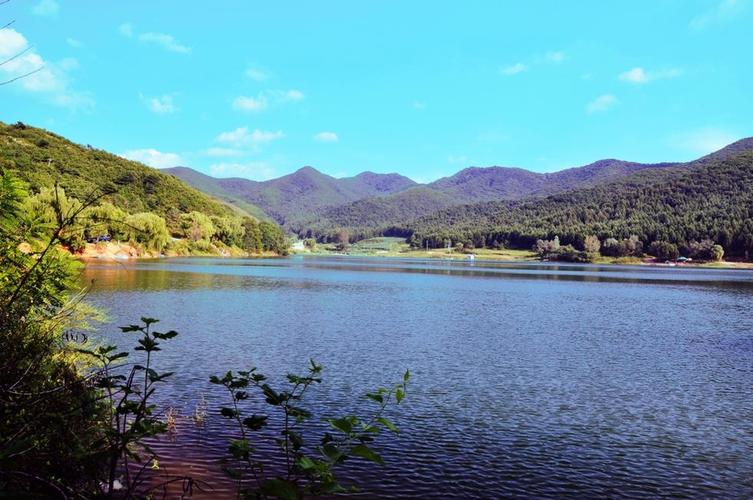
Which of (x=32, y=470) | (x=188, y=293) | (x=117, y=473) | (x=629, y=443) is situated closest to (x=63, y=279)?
(x=117, y=473)

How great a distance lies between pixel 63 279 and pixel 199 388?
9918mm

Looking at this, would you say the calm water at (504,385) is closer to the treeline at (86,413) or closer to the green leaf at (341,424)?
the treeline at (86,413)

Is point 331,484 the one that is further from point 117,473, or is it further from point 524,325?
point 524,325

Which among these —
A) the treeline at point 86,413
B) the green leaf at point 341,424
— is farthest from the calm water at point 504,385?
the green leaf at point 341,424

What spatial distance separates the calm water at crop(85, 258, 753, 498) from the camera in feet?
50.7

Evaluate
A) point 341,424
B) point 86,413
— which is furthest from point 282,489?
point 86,413

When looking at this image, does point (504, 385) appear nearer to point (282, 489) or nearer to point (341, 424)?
point (341, 424)

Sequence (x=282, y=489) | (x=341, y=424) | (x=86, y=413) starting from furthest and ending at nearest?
(x=86, y=413) < (x=341, y=424) < (x=282, y=489)

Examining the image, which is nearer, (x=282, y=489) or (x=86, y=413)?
(x=282, y=489)

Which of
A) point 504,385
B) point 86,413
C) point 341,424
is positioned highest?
point 341,424

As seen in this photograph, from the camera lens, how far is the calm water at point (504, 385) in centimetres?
1545

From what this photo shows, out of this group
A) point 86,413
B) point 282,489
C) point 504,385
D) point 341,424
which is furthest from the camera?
point 504,385

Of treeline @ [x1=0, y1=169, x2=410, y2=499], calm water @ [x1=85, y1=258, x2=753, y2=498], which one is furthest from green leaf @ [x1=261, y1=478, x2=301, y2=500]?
calm water @ [x1=85, y1=258, x2=753, y2=498]

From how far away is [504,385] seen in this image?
84.3 ft
